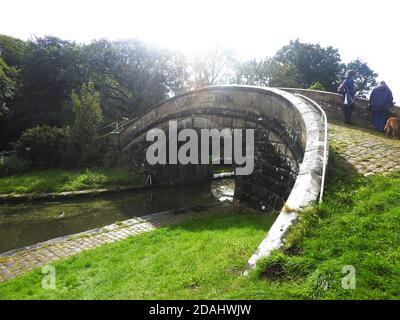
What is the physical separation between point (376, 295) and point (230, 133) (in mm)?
8297

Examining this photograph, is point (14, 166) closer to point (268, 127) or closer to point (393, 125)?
point (268, 127)

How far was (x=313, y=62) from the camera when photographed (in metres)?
40.2

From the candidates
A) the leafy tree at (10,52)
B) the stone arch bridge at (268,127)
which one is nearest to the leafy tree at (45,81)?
the leafy tree at (10,52)

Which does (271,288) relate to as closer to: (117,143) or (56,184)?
(56,184)

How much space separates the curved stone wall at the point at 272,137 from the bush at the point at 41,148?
29.1 feet

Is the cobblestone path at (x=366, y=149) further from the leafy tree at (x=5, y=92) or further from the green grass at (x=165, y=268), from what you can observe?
the leafy tree at (x=5, y=92)

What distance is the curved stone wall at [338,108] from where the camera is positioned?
10.5m

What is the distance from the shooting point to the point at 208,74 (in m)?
36.7

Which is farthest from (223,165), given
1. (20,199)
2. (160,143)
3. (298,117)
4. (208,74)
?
(208,74)

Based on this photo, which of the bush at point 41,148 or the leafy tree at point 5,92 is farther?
the leafy tree at point 5,92

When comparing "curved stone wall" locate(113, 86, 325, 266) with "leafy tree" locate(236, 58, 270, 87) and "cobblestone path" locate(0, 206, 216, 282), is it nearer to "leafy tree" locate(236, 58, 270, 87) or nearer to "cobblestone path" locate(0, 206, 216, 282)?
"cobblestone path" locate(0, 206, 216, 282)

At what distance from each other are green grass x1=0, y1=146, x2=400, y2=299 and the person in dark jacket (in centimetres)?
407

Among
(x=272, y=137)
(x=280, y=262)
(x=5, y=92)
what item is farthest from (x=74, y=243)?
(x=5, y=92)

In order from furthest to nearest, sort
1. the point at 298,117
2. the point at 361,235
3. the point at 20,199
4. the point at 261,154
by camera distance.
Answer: the point at 20,199, the point at 261,154, the point at 298,117, the point at 361,235
